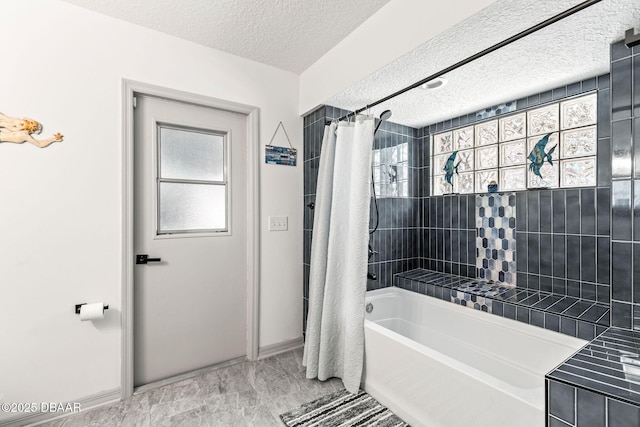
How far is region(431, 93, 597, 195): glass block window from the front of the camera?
1961 millimetres

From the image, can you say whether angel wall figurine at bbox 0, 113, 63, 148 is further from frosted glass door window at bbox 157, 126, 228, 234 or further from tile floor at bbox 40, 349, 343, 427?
tile floor at bbox 40, 349, 343, 427

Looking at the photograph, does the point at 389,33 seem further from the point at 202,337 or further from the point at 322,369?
the point at 202,337

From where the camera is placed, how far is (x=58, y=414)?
168 centimetres

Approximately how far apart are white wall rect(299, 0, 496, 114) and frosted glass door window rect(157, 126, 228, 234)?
910 mm

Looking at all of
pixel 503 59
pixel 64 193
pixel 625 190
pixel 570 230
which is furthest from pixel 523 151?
pixel 64 193

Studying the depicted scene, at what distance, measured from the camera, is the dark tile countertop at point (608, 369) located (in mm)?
899

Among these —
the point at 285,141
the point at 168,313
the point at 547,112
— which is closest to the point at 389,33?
the point at 285,141

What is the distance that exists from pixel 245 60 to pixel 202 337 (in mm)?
2191

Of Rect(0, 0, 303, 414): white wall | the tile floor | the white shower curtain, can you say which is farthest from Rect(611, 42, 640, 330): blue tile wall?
Rect(0, 0, 303, 414): white wall

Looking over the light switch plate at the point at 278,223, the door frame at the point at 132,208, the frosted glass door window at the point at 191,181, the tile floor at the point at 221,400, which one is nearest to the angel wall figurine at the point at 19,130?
the door frame at the point at 132,208

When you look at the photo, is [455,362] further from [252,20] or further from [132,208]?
[252,20]

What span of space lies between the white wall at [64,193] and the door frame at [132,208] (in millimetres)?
45

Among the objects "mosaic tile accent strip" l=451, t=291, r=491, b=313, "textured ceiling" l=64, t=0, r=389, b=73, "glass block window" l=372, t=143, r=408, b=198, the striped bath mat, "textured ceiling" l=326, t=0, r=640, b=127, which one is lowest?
the striped bath mat

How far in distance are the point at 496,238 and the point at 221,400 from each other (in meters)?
2.37
